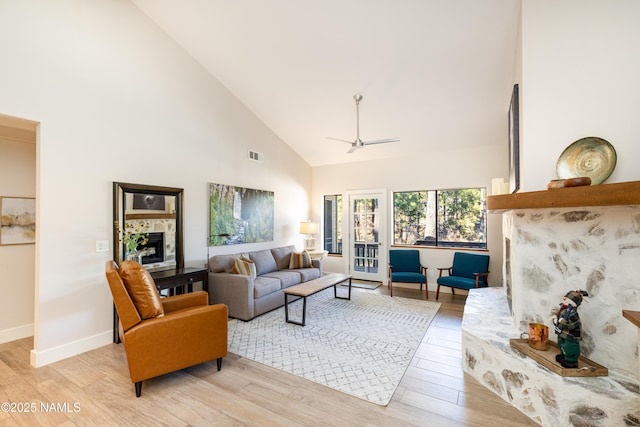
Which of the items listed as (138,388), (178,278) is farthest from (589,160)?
(178,278)

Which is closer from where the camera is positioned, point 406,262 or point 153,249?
point 153,249

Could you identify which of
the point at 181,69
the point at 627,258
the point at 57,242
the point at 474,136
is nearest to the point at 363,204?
the point at 474,136

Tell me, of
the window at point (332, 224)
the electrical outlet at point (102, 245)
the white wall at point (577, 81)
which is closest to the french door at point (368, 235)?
the window at point (332, 224)

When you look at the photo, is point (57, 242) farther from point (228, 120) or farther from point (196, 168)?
point (228, 120)

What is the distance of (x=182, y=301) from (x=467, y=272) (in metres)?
4.46

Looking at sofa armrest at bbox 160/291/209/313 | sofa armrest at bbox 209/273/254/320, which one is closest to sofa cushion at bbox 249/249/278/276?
sofa armrest at bbox 209/273/254/320

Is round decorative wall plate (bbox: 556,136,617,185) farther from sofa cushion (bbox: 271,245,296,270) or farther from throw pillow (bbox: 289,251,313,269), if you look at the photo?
sofa cushion (bbox: 271,245,296,270)

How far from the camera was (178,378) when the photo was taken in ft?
8.57

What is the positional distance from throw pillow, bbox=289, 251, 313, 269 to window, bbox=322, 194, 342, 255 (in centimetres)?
144

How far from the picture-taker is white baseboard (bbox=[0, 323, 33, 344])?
3354mm

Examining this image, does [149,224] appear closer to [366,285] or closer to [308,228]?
[308,228]

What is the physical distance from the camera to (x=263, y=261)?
5230mm

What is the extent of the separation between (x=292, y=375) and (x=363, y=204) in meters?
4.49

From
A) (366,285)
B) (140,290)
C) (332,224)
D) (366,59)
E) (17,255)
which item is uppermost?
(366,59)
